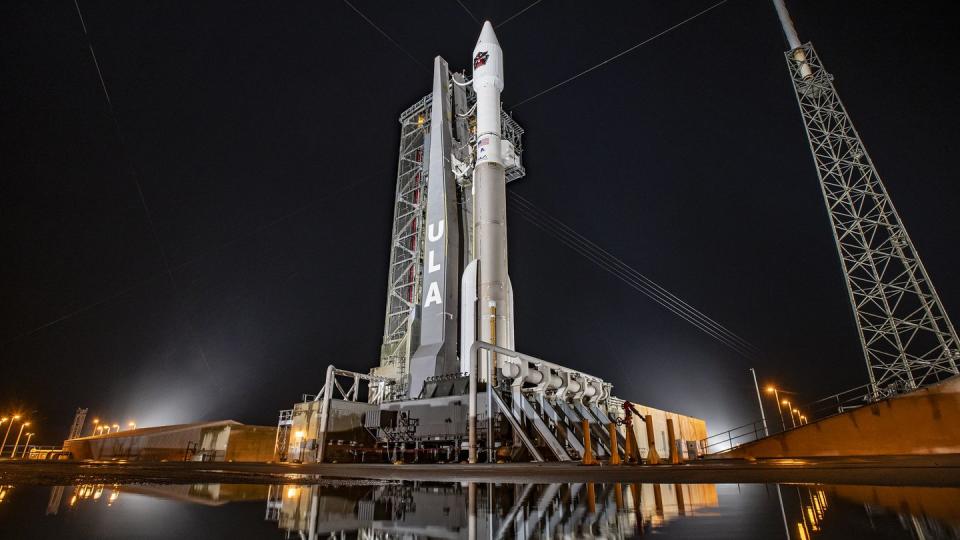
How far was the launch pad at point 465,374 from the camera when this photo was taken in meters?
11.4

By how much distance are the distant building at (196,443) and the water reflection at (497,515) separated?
2183 centimetres

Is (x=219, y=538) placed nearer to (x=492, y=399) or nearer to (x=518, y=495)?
(x=518, y=495)

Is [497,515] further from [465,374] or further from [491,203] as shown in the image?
[491,203]

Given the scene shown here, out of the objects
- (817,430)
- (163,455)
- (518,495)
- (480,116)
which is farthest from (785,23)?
(163,455)

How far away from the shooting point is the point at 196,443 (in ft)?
69.1

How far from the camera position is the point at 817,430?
12.7m

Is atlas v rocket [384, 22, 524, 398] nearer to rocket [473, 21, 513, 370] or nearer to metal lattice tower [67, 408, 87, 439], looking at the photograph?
rocket [473, 21, 513, 370]

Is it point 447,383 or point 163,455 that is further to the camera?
point 163,455

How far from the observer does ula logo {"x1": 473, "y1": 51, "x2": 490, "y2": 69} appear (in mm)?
18062

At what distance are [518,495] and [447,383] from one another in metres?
11.7

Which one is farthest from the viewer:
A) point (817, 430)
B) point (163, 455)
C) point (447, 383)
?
point (163, 455)

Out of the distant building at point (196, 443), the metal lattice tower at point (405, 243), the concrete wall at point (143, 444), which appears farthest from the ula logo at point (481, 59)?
the concrete wall at point (143, 444)

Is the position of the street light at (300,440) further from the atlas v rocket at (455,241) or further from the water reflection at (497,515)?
the water reflection at (497,515)

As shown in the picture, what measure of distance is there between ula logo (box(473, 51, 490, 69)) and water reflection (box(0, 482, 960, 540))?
60.0 ft
